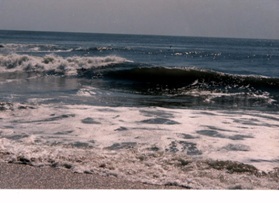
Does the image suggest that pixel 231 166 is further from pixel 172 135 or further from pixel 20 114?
pixel 20 114

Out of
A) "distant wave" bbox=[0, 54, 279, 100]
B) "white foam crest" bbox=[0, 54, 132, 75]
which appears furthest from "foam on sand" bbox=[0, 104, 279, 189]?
"white foam crest" bbox=[0, 54, 132, 75]

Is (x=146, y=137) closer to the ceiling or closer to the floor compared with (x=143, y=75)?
closer to the ceiling

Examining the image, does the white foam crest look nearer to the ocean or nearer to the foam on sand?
the ocean

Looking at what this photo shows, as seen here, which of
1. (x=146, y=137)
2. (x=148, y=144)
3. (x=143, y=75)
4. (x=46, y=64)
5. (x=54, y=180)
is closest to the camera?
(x=54, y=180)

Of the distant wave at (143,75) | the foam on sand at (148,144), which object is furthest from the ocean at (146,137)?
the distant wave at (143,75)

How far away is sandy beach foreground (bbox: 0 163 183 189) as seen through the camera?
2332 millimetres

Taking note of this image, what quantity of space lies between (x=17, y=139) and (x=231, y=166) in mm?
1688

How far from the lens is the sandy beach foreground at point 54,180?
2.33 meters

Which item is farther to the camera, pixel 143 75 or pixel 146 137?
pixel 143 75

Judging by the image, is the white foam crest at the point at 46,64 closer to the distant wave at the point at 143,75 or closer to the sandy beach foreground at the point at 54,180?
the distant wave at the point at 143,75

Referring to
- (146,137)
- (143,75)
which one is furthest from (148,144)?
(143,75)

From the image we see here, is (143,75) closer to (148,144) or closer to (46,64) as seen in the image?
(46,64)

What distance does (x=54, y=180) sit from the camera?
2.43 m
